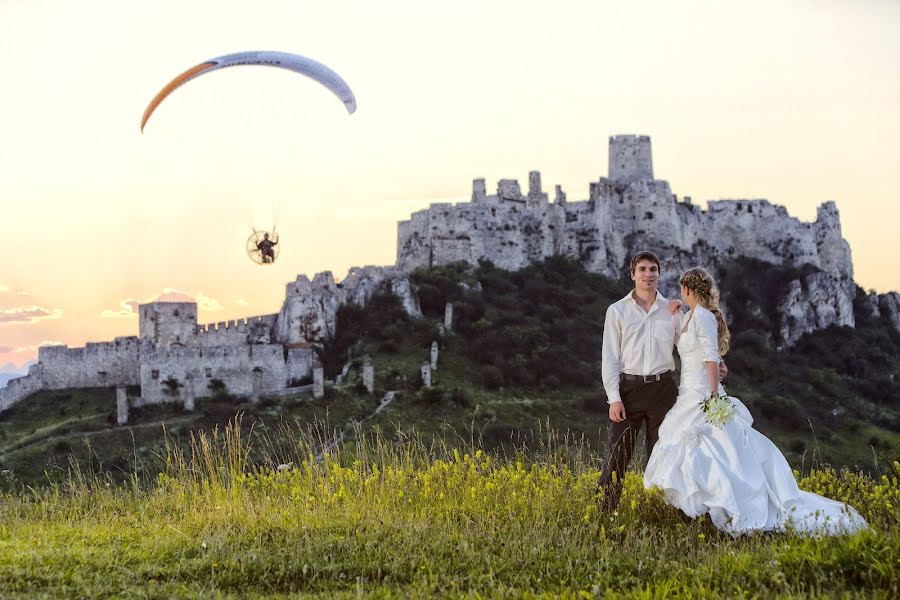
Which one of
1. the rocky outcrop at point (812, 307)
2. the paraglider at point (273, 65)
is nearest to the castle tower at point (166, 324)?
the paraglider at point (273, 65)

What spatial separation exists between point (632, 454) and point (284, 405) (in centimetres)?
3365

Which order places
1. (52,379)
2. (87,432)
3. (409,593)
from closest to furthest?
(409,593) < (87,432) < (52,379)

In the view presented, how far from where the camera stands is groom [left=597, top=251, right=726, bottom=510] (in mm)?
8453

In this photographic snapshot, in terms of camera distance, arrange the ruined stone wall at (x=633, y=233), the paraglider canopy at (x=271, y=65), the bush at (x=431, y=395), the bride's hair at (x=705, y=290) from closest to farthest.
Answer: the bride's hair at (x=705, y=290) < the paraglider canopy at (x=271, y=65) < the bush at (x=431, y=395) < the ruined stone wall at (x=633, y=233)

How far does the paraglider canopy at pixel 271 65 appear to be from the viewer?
18.5m

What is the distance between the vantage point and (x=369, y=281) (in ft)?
174

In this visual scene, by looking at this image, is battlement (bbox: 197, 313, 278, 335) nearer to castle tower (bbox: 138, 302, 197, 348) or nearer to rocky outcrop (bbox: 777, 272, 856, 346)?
castle tower (bbox: 138, 302, 197, 348)

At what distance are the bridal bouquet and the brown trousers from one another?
22.6 inches

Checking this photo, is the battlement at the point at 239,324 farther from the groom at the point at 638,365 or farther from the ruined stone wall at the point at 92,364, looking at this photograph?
the groom at the point at 638,365

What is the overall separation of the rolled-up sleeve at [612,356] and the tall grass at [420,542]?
0.90 m

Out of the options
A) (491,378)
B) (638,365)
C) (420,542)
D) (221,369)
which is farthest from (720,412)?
(221,369)

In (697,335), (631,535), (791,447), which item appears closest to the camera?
(631,535)

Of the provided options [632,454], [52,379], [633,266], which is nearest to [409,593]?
[632,454]

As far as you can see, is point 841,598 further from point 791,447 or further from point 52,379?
point 52,379
